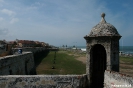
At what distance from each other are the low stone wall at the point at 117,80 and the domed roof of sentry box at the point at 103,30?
208 cm

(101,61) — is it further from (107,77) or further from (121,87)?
(121,87)

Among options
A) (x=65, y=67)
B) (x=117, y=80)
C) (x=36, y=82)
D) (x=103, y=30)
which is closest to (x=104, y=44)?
(x=103, y=30)

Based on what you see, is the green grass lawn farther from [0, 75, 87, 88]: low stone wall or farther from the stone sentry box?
[0, 75, 87, 88]: low stone wall

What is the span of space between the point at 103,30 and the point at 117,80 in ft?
9.41

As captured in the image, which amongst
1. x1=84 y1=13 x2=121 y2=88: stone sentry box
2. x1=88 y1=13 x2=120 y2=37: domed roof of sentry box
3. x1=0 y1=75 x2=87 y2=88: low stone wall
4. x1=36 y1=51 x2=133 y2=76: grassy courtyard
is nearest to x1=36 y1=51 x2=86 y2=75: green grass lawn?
x1=36 y1=51 x2=133 y2=76: grassy courtyard

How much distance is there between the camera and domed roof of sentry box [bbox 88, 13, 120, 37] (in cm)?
747

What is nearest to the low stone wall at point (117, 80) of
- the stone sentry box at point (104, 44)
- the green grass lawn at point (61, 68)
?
the stone sentry box at point (104, 44)

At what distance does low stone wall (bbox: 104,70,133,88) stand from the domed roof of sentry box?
2.08 metres

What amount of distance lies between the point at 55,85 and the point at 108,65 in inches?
116

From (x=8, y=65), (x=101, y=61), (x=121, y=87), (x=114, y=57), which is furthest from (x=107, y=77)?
(x=8, y=65)

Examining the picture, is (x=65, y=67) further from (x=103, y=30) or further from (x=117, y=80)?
(x=117, y=80)

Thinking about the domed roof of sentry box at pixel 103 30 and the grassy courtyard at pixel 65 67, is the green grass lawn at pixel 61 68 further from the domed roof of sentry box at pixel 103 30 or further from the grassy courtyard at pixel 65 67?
the domed roof of sentry box at pixel 103 30

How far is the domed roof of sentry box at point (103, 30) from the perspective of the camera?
7471 mm

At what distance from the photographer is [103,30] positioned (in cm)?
764
